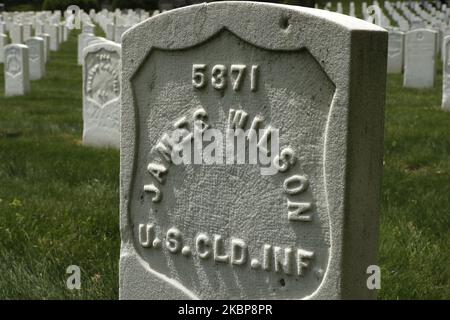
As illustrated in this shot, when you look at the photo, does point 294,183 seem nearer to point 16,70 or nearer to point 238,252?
point 238,252

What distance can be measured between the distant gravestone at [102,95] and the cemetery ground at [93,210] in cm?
27

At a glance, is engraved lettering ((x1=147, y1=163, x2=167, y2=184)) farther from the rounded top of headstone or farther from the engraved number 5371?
the rounded top of headstone

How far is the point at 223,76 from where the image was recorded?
2770 mm

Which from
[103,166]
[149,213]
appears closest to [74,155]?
[103,166]

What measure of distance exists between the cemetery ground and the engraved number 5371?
1222 mm

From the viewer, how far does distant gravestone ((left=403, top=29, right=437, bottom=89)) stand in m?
12.0

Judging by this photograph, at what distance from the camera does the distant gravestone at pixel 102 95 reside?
7.60 meters

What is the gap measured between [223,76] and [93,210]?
236 centimetres

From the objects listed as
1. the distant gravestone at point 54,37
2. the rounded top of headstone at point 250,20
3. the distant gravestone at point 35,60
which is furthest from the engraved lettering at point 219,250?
the distant gravestone at point 54,37

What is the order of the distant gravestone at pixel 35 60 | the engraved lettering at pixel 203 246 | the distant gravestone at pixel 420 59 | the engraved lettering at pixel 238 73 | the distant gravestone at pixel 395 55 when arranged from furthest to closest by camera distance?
the distant gravestone at pixel 395 55 < the distant gravestone at pixel 35 60 < the distant gravestone at pixel 420 59 < the engraved lettering at pixel 203 246 < the engraved lettering at pixel 238 73

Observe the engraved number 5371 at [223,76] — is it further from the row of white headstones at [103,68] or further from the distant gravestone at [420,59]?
the distant gravestone at [420,59]

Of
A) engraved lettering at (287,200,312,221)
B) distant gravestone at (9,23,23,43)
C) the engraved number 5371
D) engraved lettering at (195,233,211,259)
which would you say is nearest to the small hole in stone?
the engraved number 5371
